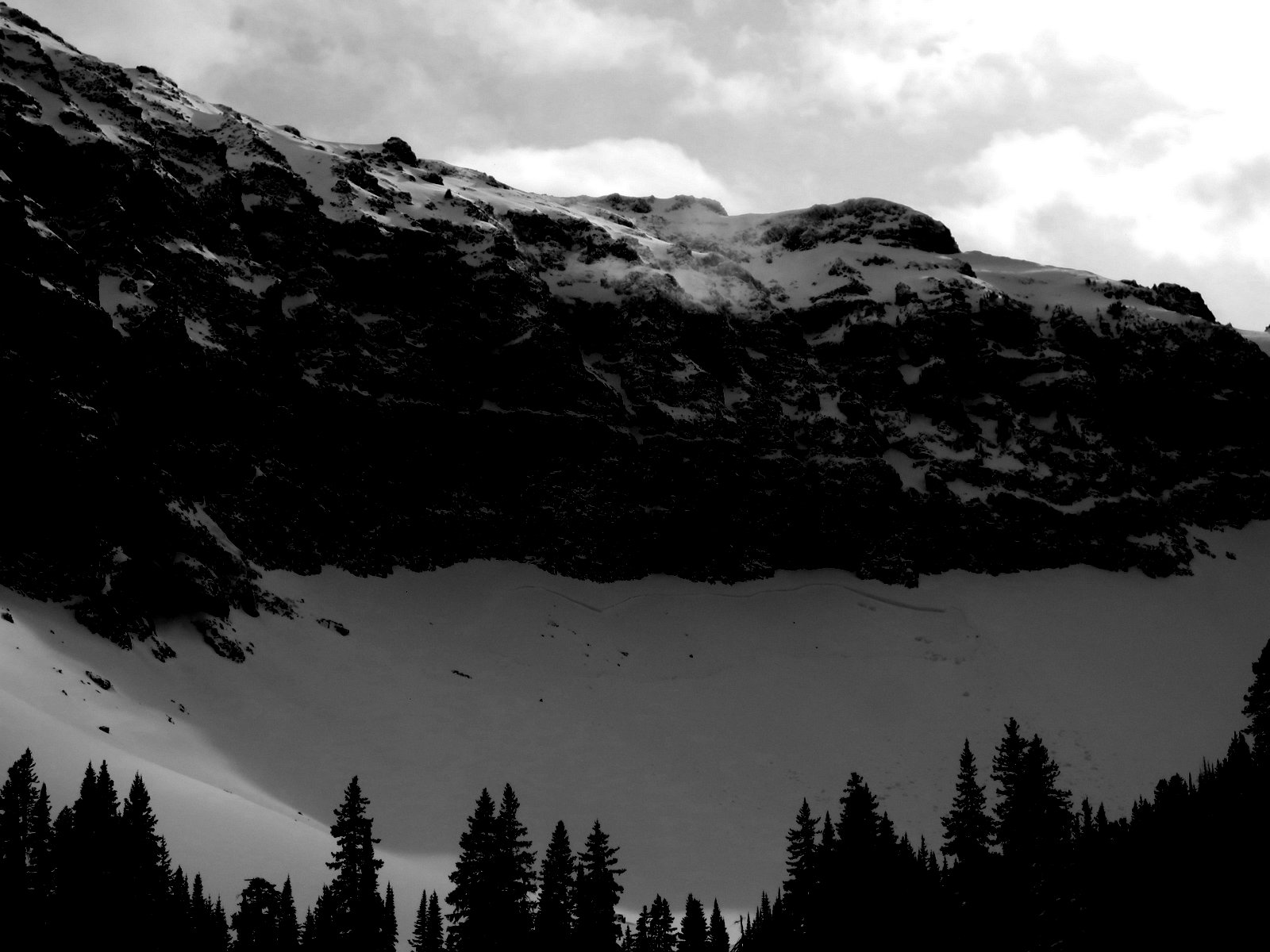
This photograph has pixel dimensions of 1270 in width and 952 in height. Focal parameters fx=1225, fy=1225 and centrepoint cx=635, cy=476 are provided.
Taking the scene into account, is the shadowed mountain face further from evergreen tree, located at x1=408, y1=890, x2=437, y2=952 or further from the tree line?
evergreen tree, located at x1=408, y1=890, x2=437, y2=952

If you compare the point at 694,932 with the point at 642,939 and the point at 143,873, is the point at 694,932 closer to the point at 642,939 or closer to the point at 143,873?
the point at 642,939

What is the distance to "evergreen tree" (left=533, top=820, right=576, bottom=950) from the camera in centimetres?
4103

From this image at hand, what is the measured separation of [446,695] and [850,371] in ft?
193

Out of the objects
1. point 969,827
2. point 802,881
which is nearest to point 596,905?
point 802,881

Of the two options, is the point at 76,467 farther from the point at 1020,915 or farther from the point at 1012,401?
the point at 1012,401

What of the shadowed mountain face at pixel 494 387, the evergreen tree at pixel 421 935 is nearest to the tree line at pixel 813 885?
the evergreen tree at pixel 421 935

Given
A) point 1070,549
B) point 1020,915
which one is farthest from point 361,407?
point 1020,915

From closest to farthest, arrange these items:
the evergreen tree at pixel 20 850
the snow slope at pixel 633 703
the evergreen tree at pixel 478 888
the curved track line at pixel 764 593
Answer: the evergreen tree at pixel 478 888
the evergreen tree at pixel 20 850
the snow slope at pixel 633 703
the curved track line at pixel 764 593

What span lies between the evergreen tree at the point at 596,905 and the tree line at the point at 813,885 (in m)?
0.06

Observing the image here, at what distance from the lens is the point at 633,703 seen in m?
86.5

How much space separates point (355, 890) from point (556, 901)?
22.8 feet

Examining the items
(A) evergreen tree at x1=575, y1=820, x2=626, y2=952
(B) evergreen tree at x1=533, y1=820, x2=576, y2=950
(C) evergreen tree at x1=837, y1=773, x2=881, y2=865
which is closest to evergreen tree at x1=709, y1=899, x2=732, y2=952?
(A) evergreen tree at x1=575, y1=820, x2=626, y2=952

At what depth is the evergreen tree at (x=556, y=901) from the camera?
4103cm

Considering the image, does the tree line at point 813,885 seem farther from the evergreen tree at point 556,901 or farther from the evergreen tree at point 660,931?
the evergreen tree at point 660,931
